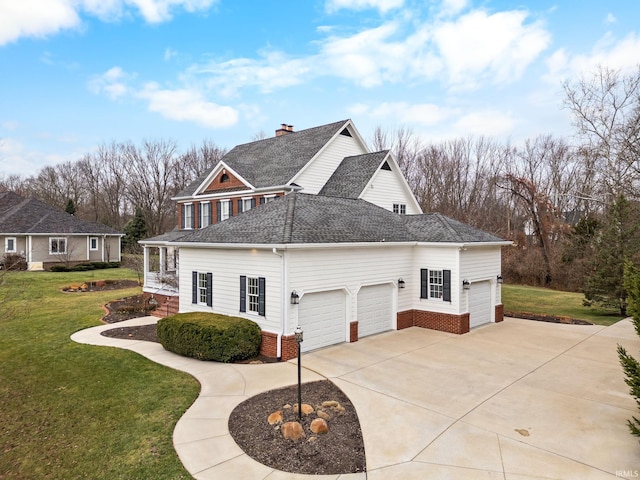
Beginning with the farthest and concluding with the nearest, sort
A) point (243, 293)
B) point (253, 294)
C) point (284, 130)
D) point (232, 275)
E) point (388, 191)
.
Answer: point (284, 130)
point (388, 191)
point (232, 275)
point (243, 293)
point (253, 294)

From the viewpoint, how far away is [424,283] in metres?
15.4

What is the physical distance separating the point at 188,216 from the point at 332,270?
16.2 m

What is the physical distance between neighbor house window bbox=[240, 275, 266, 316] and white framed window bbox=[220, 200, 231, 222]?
10.9 metres

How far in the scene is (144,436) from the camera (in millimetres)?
6805

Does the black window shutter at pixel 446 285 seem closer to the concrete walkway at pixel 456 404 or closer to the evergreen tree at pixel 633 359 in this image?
the concrete walkway at pixel 456 404

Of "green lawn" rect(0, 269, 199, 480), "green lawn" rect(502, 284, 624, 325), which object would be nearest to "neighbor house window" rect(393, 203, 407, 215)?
"green lawn" rect(502, 284, 624, 325)

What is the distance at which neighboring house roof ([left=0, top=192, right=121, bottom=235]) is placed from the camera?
3403 centimetres

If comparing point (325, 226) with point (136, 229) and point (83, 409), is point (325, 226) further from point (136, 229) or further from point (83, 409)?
point (136, 229)

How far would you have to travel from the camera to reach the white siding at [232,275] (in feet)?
37.6

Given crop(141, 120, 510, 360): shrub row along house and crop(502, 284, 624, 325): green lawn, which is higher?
crop(141, 120, 510, 360): shrub row along house

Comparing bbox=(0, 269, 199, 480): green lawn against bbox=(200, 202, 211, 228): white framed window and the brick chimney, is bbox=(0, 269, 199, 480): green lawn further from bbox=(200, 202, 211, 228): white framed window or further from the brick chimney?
the brick chimney

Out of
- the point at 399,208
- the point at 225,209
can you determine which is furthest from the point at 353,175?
the point at 225,209

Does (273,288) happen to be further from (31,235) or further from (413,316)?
(31,235)
